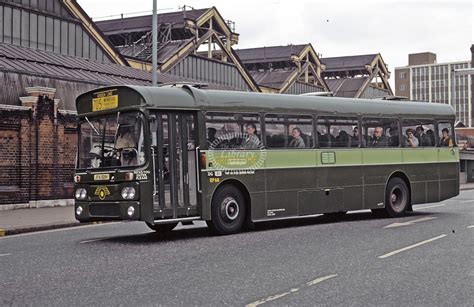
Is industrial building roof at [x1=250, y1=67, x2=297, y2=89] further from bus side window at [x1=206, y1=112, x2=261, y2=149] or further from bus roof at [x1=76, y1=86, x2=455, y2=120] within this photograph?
bus side window at [x1=206, y1=112, x2=261, y2=149]

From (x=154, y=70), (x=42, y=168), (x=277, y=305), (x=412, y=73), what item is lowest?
(x=277, y=305)

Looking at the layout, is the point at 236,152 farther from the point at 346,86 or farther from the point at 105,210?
the point at 346,86

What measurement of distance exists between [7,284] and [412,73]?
17569 cm

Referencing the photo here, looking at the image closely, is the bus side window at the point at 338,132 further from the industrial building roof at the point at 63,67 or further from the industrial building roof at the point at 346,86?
the industrial building roof at the point at 346,86

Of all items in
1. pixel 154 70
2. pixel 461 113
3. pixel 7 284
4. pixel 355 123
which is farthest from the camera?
pixel 461 113

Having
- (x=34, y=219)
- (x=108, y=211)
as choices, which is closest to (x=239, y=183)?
(x=108, y=211)

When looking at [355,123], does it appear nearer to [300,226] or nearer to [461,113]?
[300,226]

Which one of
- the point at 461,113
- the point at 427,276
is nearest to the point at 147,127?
the point at 427,276

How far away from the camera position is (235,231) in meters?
13.8

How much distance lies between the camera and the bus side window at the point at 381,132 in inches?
664

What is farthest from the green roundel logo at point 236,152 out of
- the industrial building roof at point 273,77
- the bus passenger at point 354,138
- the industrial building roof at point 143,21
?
the industrial building roof at point 273,77

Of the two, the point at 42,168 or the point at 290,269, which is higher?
the point at 42,168

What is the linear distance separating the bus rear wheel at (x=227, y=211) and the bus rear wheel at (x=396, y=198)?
499cm

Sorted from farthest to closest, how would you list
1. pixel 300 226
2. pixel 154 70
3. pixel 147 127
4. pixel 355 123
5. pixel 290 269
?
1. pixel 154 70
2. pixel 355 123
3. pixel 300 226
4. pixel 147 127
5. pixel 290 269
